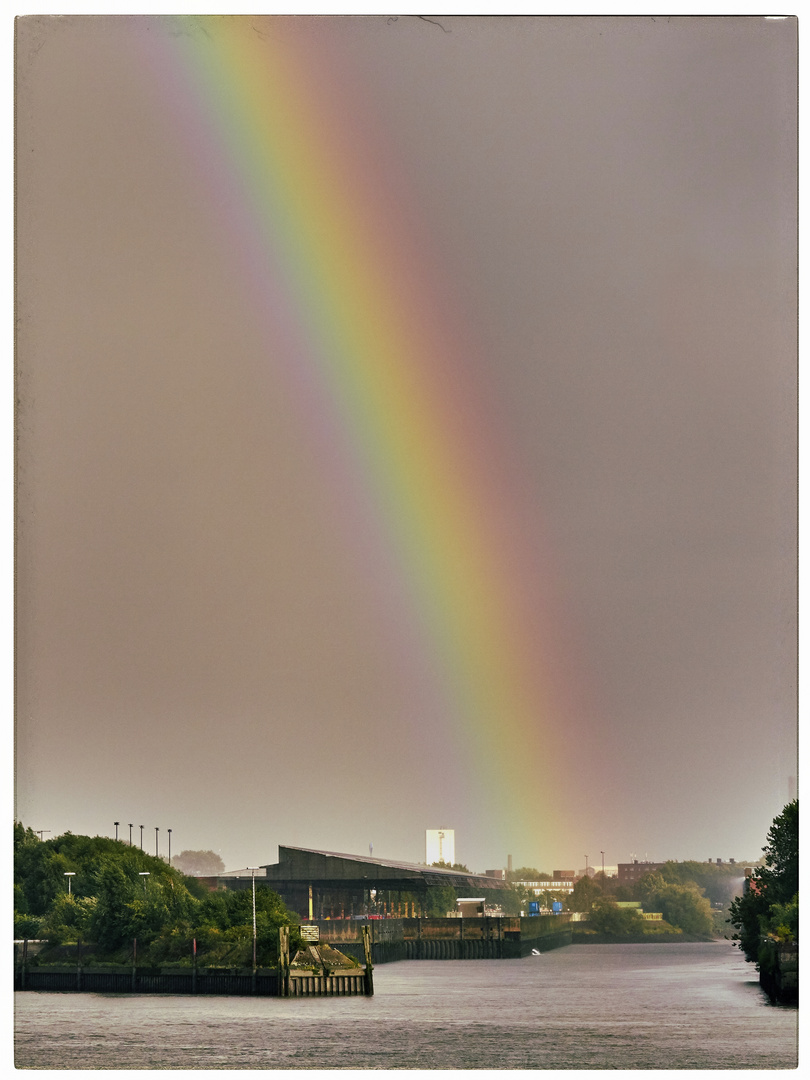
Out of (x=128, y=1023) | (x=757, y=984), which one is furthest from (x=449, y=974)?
(x=128, y=1023)

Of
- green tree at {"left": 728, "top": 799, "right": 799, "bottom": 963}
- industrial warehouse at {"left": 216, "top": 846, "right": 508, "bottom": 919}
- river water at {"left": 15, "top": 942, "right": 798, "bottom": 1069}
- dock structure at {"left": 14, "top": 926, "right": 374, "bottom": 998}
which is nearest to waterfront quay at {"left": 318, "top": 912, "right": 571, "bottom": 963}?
industrial warehouse at {"left": 216, "top": 846, "right": 508, "bottom": 919}

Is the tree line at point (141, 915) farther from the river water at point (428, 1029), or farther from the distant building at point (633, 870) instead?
the distant building at point (633, 870)

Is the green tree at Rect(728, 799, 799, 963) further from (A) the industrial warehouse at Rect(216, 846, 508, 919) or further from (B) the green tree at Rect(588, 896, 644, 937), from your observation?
(B) the green tree at Rect(588, 896, 644, 937)

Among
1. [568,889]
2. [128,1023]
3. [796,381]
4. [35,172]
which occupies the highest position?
[35,172]

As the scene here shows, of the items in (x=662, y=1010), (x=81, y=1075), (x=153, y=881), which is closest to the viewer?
(x=81, y=1075)

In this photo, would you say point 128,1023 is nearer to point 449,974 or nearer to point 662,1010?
point 662,1010

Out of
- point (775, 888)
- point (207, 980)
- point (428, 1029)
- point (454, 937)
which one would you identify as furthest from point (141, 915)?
point (454, 937)

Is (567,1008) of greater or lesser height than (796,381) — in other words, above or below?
below
